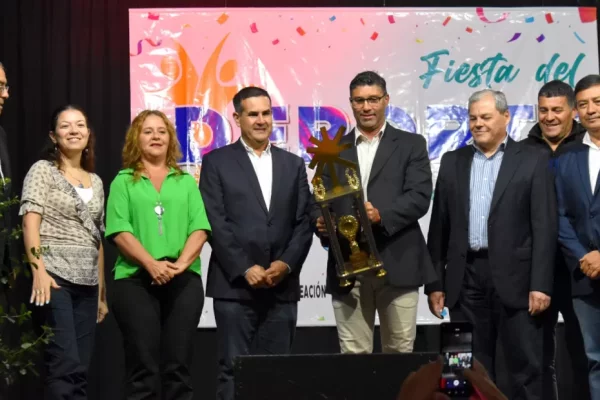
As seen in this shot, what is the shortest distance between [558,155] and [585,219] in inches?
15.9

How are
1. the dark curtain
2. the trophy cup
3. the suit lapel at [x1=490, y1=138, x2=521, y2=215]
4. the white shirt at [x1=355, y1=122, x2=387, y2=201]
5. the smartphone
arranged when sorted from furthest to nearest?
the dark curtain
the white shirt at [x1=355, y1=122, x2=387, y2=201]
the suit lapel at [x1=490, y1=138, x2=521, y2=215]
the trophy cup
the smartphone

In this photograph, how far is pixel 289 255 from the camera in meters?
4.12

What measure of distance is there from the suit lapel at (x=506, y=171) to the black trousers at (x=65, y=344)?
6.38 ft

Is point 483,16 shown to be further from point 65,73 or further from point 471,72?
point 65,73

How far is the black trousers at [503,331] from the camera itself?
12.9 ft

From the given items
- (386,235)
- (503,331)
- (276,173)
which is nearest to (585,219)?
(503,331)

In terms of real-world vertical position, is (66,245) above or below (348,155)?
below

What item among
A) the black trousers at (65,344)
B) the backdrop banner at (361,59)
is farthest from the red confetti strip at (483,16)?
the black trousers at (65,344)

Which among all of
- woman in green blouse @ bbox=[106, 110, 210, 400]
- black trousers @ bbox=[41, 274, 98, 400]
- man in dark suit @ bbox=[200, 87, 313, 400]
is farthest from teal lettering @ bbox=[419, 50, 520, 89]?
black trousers @ bbox=[41, 274, 98, 400]

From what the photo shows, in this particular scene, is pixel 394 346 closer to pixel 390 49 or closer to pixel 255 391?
pixel 255 391

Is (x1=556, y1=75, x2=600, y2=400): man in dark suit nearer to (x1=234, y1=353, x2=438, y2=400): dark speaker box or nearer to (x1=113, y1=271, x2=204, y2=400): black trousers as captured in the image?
(x1=234, y1=353, x2=438, y2=400): dark speaker box

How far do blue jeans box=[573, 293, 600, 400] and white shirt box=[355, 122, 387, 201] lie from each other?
43.8 inches

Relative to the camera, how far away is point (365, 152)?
13.7ft

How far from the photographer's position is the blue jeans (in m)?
3.89
